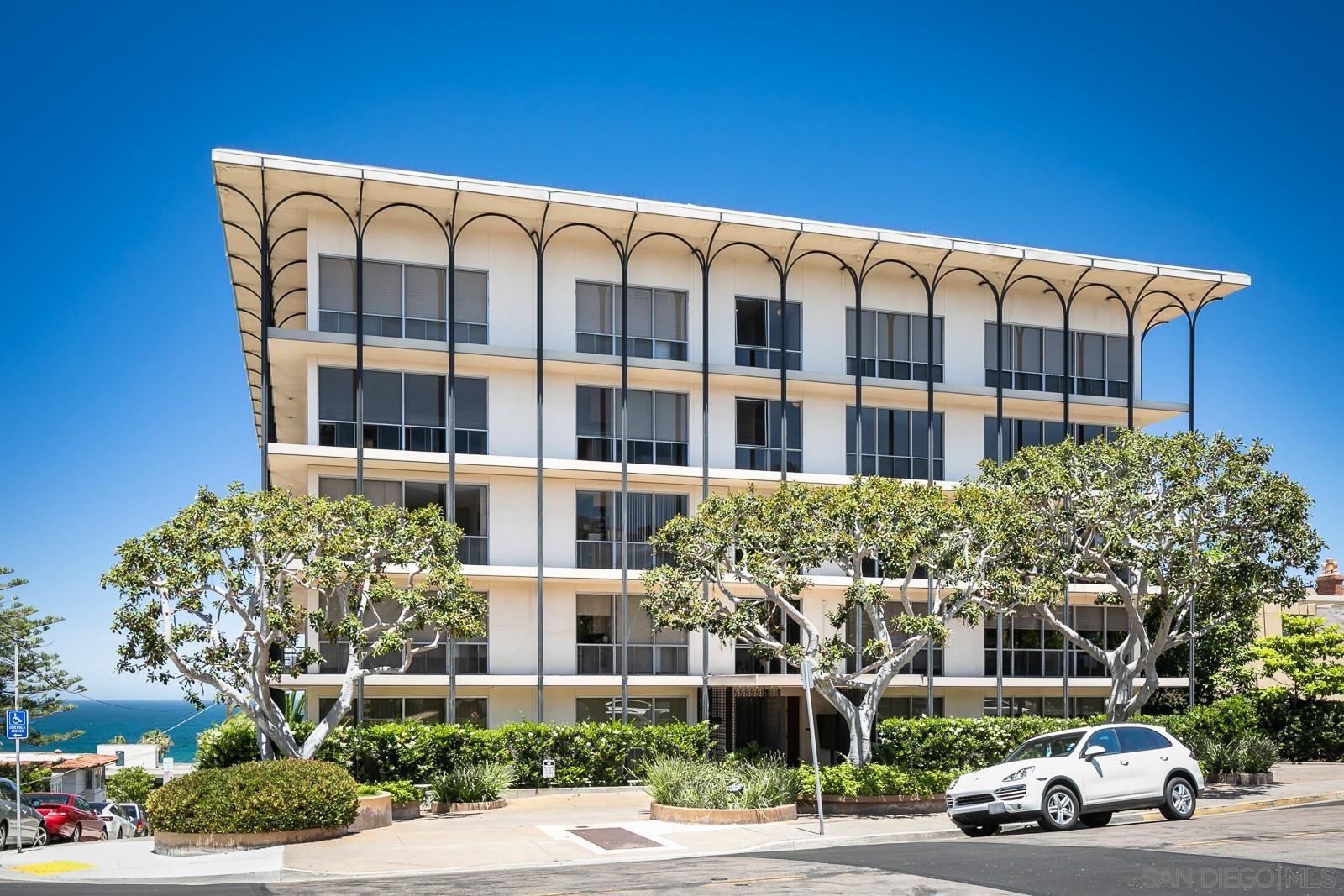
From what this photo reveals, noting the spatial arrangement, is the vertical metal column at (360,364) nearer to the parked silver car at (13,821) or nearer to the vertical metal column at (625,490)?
the vertical metal column at (625,490)

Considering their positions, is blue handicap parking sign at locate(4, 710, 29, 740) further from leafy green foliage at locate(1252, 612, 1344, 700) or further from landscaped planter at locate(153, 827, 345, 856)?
leafy green foliage at locate(1252, 612, 1344, 700)

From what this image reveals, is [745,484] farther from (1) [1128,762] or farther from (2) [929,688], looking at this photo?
(1) [1128,762]

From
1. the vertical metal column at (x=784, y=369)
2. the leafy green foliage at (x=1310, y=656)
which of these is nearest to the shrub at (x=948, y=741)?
the vertical metal column at (x=784, y=369)

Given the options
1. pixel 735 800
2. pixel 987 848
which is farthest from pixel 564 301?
pixel 987 848

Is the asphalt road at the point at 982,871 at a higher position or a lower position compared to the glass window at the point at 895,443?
lower

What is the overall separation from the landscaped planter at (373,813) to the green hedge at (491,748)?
4.11 metres

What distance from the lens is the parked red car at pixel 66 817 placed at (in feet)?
109

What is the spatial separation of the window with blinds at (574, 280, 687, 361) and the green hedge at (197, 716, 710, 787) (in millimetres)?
11020

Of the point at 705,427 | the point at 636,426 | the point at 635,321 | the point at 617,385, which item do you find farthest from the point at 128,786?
the point at 705,427

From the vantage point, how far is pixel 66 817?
33.9 meters

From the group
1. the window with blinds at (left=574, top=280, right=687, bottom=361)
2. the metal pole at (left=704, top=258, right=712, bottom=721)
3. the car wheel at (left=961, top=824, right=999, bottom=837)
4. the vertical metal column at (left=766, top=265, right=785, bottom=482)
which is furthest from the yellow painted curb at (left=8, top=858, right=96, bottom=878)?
the vertical metal column at (left=766, top=265, right=785, bottom=482)

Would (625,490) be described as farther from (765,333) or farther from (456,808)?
(456,808)

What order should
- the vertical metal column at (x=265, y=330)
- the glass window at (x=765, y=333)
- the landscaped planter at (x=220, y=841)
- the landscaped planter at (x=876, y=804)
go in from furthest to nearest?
the glass window at (x=765, y=333), the vertical metal column at (x=265, y=330), the landscaped planter at (x=876, y=804), the landscaped planter at (x=220, y=841)

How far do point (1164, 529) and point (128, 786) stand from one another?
170ft
